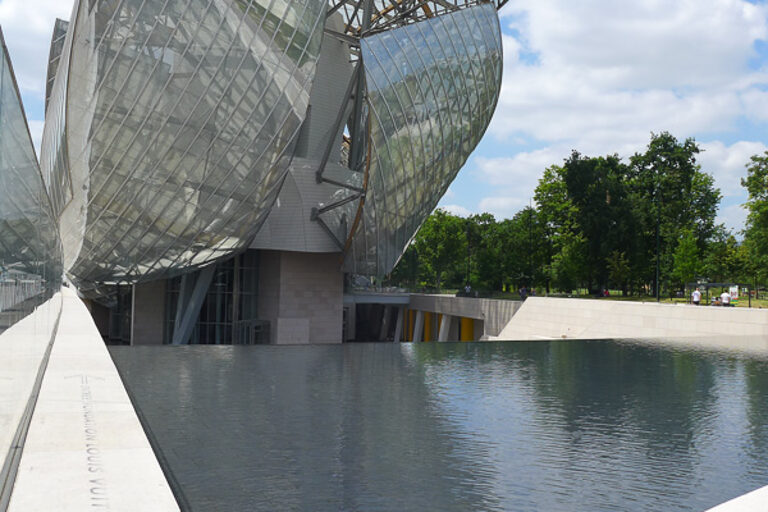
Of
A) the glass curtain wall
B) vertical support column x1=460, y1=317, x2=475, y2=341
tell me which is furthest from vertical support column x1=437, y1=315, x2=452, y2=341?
the glass curtain wall

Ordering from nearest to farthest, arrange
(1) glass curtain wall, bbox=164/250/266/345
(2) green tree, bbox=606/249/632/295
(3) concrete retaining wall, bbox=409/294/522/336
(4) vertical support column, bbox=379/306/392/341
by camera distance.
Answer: (1) glass curtain wall, bbox=164/250/266/345 → (3) concrete retaining wall, bbox=409/294/522/336 → (2) green tree, bbox=606/249/632/295 → (4) vertical support column, bbox=379/306/392/341

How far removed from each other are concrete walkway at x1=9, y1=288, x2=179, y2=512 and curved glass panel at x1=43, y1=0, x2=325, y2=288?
57.3 ft

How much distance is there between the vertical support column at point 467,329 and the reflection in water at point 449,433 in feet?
106

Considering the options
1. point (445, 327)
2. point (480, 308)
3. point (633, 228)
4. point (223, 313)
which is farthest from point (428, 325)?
point (223, 313)

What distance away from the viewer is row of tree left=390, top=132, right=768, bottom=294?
49.0 metres

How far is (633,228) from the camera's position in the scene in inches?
2023

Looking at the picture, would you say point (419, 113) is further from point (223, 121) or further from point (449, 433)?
point (449, 433)

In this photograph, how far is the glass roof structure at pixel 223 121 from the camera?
69.7ft

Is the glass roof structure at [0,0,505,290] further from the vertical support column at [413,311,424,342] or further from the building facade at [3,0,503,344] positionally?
the vertical support column at [413,311,424,342]

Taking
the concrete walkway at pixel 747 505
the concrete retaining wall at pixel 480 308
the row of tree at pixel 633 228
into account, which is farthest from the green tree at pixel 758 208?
the concrete walkway at pixel 747 505

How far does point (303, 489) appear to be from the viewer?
14.7 feet

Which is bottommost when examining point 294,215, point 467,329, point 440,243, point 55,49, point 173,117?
point 467,329

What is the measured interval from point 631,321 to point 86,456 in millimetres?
22246

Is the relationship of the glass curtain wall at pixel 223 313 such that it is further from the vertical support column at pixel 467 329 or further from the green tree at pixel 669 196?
the green tree at pixel 669 196
